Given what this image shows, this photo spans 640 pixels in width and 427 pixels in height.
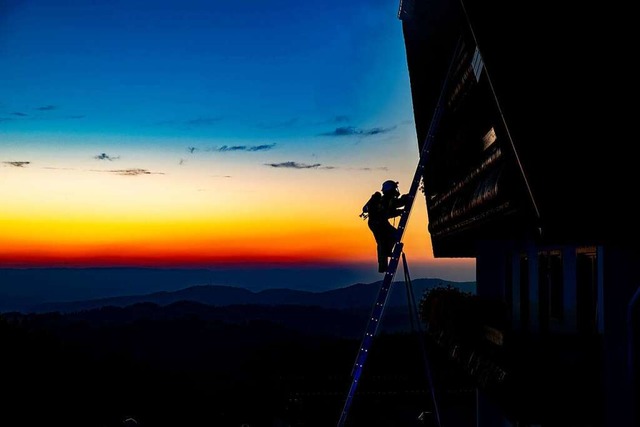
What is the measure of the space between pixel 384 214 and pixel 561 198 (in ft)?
18.1

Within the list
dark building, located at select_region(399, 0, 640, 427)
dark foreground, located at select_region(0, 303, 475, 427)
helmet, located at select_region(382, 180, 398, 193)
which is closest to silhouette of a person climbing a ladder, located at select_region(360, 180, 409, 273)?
helmet, located at select_region(382, 180, 398, 193)

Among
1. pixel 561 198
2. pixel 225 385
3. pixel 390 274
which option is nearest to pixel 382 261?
pixel 390 274

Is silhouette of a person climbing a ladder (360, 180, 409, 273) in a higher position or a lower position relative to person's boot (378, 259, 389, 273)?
higher

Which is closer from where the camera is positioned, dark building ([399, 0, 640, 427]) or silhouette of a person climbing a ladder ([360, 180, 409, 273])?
dark building ([399, 0, 640, 427])

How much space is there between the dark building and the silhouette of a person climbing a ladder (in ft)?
4.09

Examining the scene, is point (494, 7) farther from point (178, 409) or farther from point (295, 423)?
point (178, 409)

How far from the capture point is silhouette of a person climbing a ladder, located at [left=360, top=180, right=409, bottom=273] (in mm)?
10633

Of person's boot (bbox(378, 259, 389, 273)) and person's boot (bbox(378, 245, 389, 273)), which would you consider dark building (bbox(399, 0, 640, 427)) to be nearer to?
person's boot (bbox(378, 245, 389, 273))

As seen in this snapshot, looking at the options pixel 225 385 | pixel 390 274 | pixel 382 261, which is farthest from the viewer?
pixel 225 385

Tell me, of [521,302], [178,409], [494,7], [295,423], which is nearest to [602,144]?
[494,7]

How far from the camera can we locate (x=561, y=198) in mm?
5254

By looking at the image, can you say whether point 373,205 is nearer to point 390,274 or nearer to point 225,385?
point 390,274

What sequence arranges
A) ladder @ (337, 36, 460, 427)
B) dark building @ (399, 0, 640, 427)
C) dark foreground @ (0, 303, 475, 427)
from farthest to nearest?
dark foreground @ (0, 303, 475, 427) < ladder @ (337, 36, 460, 427) < dark building @ (399, 0, 640, 427)

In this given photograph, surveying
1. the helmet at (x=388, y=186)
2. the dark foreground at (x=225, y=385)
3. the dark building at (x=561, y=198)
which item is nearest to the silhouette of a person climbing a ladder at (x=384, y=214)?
the helmet at (x=388, y=186)
